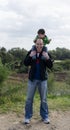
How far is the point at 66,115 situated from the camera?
347 inches

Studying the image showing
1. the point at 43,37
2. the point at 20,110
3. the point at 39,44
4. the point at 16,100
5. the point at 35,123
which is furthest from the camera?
the point at 16,100

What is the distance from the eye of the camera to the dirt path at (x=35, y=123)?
739cm

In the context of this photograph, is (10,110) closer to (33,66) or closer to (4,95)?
(4,95)

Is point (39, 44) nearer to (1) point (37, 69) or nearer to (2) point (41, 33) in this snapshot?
(2) point (41, 33)

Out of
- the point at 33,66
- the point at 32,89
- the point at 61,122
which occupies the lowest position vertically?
the point at 61,122

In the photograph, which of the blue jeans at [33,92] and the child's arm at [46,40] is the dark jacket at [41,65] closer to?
the blue jeans at [33,92]

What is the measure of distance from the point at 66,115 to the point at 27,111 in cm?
154

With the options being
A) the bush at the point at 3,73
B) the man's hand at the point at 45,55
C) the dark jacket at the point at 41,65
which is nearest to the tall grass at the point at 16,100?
the bush at the point at 3,73

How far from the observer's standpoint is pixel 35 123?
7.68 m

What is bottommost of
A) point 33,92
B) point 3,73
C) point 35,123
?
point 35,123

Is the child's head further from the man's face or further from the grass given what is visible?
the grass

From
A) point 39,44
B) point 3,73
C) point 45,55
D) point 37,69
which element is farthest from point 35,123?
point 3,73

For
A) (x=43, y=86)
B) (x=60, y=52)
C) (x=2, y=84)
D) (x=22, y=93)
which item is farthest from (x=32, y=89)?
(x=60, y=52)

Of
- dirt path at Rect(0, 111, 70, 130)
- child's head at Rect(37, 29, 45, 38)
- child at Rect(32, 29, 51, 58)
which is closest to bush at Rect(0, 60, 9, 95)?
dirt path at Rect(0, 111, 70, 130)
